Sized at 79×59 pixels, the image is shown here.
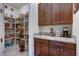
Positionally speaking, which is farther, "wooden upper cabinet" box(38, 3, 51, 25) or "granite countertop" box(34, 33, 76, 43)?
"wooden upper cabinet" box(38, 3, 51, 25)

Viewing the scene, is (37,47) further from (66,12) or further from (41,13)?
(66,12)

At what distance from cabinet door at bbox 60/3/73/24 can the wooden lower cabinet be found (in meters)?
0.30

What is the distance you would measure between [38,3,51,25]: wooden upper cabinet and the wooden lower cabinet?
243mm

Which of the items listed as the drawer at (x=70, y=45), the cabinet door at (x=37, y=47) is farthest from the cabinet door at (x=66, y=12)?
the cabinet door at (x=37, y=47)

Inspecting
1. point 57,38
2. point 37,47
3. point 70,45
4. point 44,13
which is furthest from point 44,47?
point 44,13

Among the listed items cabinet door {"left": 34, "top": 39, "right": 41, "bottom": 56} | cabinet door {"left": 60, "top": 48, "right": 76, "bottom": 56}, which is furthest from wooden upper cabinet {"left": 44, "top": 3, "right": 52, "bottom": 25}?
cabinet door {"left": 60, "top": 48, "right": 76, "bottom": 56}

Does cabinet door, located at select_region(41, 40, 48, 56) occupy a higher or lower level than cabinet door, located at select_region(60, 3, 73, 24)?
lower

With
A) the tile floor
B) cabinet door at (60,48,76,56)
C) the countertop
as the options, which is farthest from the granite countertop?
the tile floor

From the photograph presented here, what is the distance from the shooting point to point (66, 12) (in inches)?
71.9

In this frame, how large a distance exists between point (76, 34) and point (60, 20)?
27cm

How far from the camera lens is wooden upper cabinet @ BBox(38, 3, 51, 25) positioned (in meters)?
1.88

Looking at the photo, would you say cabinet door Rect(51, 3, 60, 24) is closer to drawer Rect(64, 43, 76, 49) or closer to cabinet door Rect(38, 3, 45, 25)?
cabinet door Rect(38, 3, 45, 25)

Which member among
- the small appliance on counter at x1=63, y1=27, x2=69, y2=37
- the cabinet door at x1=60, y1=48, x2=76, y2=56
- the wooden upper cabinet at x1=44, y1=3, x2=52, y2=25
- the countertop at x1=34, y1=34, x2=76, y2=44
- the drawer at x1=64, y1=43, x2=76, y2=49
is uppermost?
the wooden upper cabinet at x1=44, y1=3, x2=52, y2=25

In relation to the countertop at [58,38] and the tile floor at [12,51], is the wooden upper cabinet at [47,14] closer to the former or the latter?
the countertop at [58,38]
